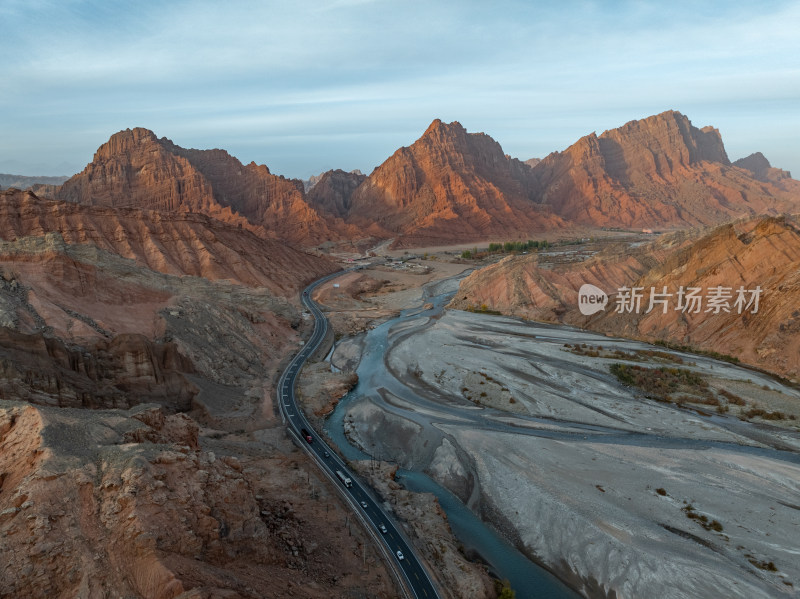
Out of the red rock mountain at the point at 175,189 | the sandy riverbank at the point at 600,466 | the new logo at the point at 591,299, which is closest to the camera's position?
the sandy riverbank at the point at 600,466

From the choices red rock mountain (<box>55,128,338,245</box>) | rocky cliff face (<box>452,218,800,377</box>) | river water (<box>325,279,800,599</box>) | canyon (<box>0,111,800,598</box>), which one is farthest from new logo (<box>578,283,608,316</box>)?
red rock mountain (<box>55,128,338,245</box>)

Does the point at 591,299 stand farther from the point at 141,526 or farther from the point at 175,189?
the point at 175,189

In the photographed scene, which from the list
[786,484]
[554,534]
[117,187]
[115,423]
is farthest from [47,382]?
[117,187]

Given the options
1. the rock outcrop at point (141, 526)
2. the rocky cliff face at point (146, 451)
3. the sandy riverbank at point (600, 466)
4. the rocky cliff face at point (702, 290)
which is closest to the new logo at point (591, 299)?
the rocky cliff face at point (702, 290)

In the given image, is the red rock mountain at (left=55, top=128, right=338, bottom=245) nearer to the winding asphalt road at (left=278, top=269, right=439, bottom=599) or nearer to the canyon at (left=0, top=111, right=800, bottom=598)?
the canyon at (left=0, top=111, right=800, bottom=598)

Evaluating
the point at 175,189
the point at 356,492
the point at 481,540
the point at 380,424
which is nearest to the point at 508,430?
the point at 380,424

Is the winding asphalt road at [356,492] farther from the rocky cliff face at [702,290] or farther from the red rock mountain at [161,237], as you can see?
the rocky cliff face at [702,290]
